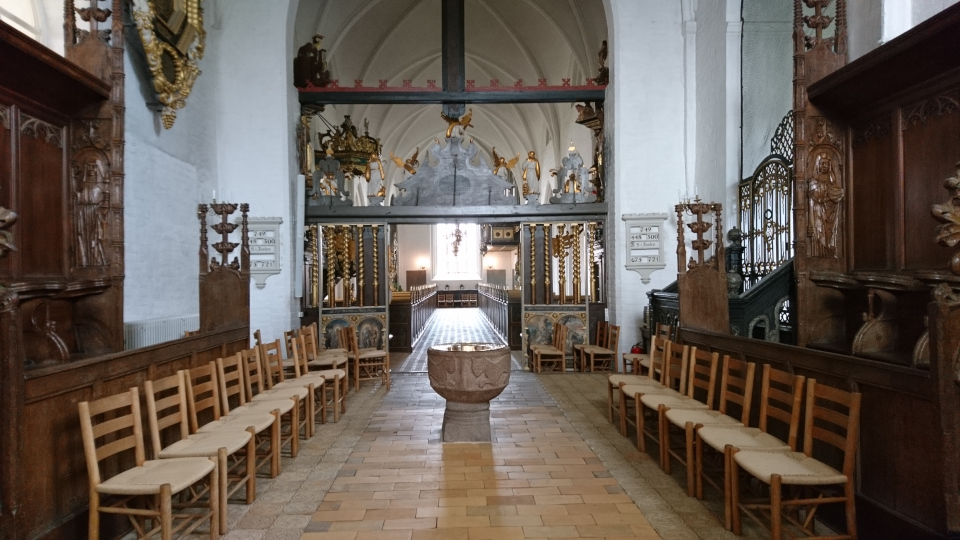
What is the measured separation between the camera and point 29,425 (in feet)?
9.02

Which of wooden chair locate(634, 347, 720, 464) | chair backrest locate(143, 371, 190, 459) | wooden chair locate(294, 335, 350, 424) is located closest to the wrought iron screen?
wooden chair locate(634, 347, 720, 464)

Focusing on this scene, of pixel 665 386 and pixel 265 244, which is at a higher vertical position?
pixel 265 244

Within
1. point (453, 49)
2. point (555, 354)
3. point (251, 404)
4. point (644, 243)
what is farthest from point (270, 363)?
point (453, 49)

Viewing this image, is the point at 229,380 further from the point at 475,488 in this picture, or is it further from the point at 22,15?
the point at 22,15

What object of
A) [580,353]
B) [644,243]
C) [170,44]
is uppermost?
[170,44]

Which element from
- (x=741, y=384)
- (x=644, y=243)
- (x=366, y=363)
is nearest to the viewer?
(x=741, y=384)

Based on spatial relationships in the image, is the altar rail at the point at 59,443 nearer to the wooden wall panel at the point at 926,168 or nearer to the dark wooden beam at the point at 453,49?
the wooden wall panel at the point at 926,168

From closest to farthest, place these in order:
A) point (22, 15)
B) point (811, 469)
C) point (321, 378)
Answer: point (811, 469), point (22, 15), point (321, 378)

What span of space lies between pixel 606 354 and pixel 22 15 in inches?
286

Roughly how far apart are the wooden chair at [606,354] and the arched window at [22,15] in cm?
685

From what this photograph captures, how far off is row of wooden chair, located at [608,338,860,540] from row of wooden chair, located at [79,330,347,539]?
8.59 feet

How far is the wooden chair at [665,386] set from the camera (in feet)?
15.6

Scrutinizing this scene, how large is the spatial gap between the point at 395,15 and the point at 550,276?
8.50 meters

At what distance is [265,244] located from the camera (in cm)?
848
